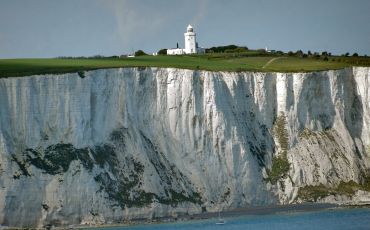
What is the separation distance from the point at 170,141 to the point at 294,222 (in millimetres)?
11426

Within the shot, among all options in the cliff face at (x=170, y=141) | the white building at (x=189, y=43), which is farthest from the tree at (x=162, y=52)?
the cliff face at (x=170, y=141)

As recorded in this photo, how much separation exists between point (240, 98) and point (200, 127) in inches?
193

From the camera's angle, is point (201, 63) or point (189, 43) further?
point (189, 43)

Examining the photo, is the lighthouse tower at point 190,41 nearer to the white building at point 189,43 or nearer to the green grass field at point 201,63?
A: the white building at point 189,43

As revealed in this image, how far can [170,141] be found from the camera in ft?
282

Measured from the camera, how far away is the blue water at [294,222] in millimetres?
74675

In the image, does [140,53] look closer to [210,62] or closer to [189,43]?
[189,43]

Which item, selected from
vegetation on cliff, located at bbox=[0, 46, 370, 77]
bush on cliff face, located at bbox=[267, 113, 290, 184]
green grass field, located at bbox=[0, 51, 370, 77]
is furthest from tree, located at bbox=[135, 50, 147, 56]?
bush on cliff face, located at bbox=[267, 113, 290, 184]

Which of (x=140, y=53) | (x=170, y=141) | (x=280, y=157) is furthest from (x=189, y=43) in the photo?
(x=170, y=141)

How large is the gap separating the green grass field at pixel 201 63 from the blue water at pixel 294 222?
465 inches

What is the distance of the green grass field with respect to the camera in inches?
3324

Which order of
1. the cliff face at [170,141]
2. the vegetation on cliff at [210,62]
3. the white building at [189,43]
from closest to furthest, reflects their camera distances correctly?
the cliff face at [170,141]
the vegetation on cliff at [210,62]
the white building at [189,43]

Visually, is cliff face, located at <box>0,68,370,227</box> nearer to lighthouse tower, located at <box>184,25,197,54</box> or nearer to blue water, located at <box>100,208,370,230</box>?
blue water, located at <box>100,208,370,230</box>

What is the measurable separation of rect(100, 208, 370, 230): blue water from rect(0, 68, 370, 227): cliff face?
242cm
